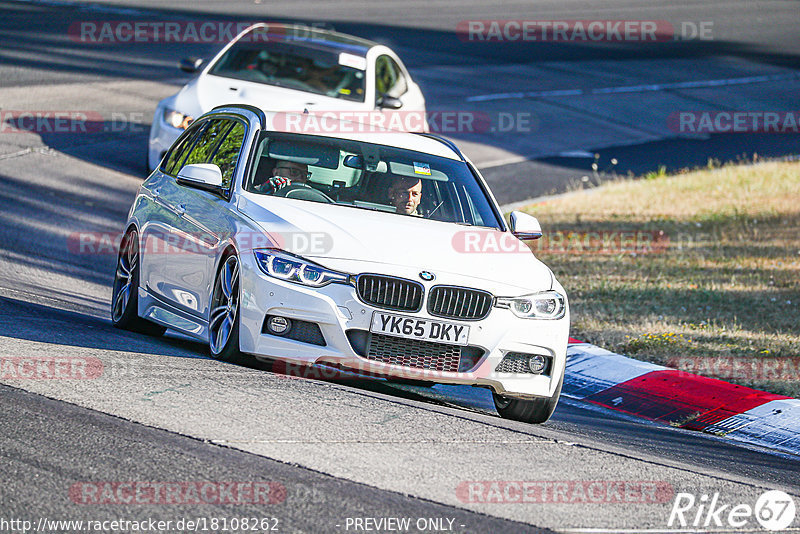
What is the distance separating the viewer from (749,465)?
7379 mm

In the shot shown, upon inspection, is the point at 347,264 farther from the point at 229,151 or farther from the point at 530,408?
the point at 229,151

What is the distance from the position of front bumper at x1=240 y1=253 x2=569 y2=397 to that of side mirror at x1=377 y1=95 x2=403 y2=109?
8.57 meters

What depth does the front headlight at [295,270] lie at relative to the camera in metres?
7.11

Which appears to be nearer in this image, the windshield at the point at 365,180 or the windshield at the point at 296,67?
the windshield at the point at 365,180

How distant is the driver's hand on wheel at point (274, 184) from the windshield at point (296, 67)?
24.1 feet

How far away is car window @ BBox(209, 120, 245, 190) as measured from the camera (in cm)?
854
